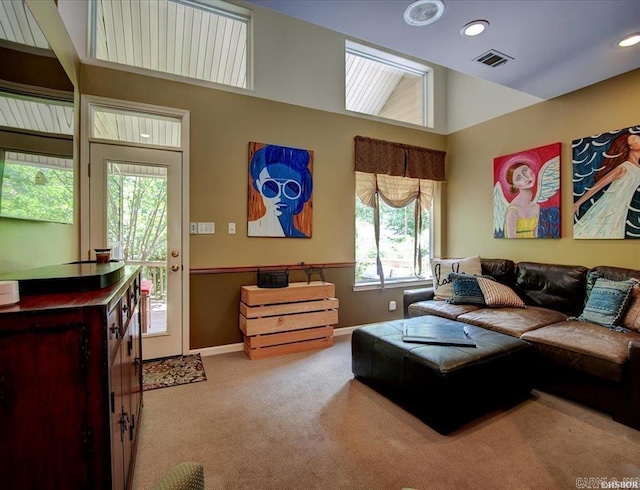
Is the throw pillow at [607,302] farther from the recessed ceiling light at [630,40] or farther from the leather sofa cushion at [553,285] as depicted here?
the recessed ceiling light at [630,40]

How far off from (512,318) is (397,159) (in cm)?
242

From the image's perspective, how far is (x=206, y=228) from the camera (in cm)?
323

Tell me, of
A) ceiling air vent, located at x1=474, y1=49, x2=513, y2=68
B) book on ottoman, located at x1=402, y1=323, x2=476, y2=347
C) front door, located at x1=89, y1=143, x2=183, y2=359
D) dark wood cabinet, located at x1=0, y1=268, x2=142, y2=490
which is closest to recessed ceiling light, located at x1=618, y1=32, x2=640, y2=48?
ceiling air vent, located at x1=474, y1=49, x2=513, y2=68

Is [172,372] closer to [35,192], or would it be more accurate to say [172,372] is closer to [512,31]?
[35,192]

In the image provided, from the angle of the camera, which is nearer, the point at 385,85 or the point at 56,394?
the point at 56,394

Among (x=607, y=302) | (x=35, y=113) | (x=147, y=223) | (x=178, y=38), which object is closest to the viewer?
(x=35, y=113)

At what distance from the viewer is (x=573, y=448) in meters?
1.79

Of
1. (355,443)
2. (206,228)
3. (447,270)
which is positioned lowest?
(355,443)

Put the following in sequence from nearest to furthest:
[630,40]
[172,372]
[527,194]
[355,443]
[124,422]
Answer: [124,422] → [355,443] → [630,40] → [172,372] → [527,194]

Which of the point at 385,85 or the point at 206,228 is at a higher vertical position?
the point at 385,85

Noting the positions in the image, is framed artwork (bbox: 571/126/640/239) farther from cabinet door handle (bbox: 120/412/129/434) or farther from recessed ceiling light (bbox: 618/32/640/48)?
cabinet door handle (bbox: 120/412/129/434)

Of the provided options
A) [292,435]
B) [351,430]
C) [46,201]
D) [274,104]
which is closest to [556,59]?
[274,104]

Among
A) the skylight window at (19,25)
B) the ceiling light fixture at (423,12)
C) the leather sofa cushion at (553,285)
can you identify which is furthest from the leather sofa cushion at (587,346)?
the skylight window at (19,25)

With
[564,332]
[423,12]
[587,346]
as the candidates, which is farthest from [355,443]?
[423,12]
